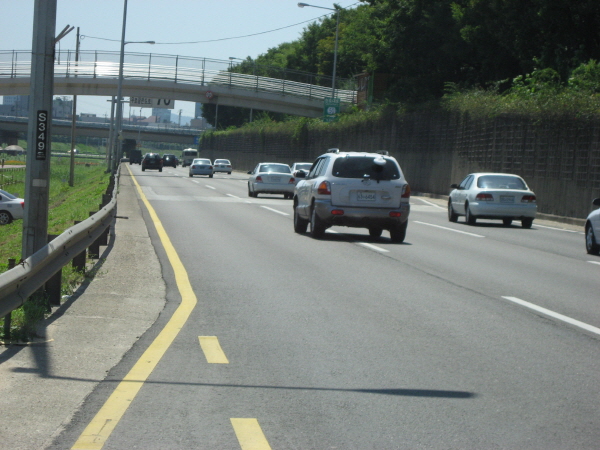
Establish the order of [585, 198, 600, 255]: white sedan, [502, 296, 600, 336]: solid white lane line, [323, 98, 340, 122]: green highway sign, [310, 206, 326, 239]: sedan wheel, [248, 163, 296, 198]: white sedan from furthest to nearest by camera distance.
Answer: [323, 98, 340, 122]: green highway sign, [248, 163, 296, 198]: white sedan, [310, 206, 326, 239]: sedan wheel, [585, 198, 600, 255]: white sedan, [502, 296, 600, 336]: solid white lane line

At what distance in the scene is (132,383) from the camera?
6.16m

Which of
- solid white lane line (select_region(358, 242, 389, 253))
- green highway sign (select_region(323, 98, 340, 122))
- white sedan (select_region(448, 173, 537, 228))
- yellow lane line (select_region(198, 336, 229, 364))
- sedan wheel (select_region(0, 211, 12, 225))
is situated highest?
green highway sign (select_region(323, 98, 340, 122))

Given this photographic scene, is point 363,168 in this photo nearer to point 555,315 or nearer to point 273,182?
point 555,315

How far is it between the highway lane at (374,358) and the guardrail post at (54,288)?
1.13 m

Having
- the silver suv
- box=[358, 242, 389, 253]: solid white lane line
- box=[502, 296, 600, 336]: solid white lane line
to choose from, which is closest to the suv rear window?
the silver suv

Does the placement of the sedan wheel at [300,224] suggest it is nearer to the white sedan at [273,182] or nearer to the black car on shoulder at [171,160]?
the white sedan at [273,182]

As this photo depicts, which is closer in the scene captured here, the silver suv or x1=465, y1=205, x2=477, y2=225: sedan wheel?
the silver suv

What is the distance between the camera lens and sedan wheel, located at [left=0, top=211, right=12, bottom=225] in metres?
32.5

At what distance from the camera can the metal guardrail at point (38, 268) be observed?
6.88 metres

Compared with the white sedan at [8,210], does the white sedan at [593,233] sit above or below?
above

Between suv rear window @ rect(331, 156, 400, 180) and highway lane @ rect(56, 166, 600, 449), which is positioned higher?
suv rear window @ rect(331, 156, 400, 180)

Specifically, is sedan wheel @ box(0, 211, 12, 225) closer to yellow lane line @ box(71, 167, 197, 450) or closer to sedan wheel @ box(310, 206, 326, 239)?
sedan wheel @ box(310, 206, 326, 239)

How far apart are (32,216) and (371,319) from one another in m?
3.52

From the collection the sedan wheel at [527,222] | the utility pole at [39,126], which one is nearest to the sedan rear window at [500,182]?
the sedan wheel at [527,222]
